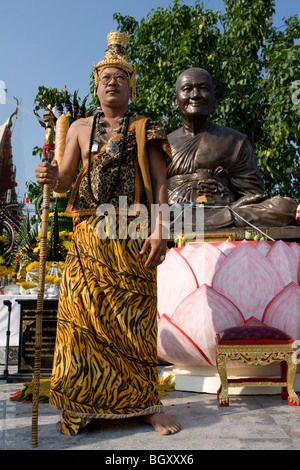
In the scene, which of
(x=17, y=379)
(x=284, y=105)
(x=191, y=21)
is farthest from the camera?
(x=191, y=21)

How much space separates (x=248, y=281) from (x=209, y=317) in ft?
0.96

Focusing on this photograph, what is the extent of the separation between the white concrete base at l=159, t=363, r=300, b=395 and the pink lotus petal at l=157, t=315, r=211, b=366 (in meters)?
0.09

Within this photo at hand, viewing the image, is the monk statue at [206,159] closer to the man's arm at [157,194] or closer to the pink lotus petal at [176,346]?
the pink lotus petal at [176,346]

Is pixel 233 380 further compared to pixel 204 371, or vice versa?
pixel 204 371

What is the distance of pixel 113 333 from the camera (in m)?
1.98

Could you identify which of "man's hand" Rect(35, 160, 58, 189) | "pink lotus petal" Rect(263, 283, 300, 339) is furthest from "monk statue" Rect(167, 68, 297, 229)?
"man's hand" Rect(35, 160, 58, 189)

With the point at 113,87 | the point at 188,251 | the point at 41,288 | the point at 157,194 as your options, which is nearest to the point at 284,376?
the point at 188,251

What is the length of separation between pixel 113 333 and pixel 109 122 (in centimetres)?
98

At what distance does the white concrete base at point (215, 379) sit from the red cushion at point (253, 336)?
322mm

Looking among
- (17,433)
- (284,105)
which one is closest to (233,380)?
(17,433)

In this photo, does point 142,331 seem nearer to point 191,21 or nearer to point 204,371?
point 204,371

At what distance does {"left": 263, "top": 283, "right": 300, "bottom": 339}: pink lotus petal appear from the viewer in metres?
2.58

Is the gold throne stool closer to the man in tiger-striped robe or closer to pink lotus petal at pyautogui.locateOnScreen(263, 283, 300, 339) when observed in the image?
pink lotus petal at pyautogui.locateOnScreen(263, 283, 300, 339)

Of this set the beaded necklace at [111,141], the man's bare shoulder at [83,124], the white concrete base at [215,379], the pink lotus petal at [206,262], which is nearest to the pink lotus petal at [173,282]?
the pink lotus petal at [206,262]
